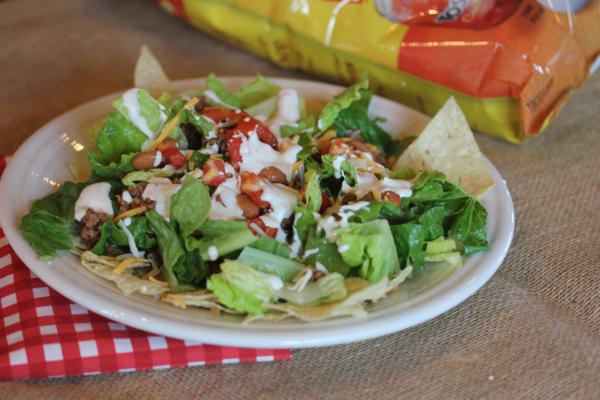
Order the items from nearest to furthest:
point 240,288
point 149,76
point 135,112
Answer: point 240,288
point 135,112
point 149,76

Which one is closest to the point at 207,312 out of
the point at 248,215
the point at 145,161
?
the point at 248,215

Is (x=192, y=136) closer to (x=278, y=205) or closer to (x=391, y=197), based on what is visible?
(x=278, y=205)

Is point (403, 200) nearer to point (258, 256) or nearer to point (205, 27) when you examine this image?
Answer: point (258, 256)

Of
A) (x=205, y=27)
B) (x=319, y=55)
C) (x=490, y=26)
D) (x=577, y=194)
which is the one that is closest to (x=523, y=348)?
(x=577, y=194)

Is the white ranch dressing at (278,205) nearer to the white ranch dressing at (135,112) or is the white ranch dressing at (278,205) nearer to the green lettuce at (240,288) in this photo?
the green lettuce at (240,288)

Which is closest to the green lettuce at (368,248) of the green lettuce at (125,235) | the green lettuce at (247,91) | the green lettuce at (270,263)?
the green lettuce at (270,263)

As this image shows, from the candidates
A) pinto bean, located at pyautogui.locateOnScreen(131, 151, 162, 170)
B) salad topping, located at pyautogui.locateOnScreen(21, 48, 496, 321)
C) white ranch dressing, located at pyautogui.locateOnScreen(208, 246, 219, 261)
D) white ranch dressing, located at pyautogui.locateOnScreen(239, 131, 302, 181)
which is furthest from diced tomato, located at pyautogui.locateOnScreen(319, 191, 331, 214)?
pinto bean, located at pyautogui.locateOnScreen(131, 151, 162, 170)

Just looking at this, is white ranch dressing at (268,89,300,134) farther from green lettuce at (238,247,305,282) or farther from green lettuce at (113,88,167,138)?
green lettuce at (238,247,305,282)
